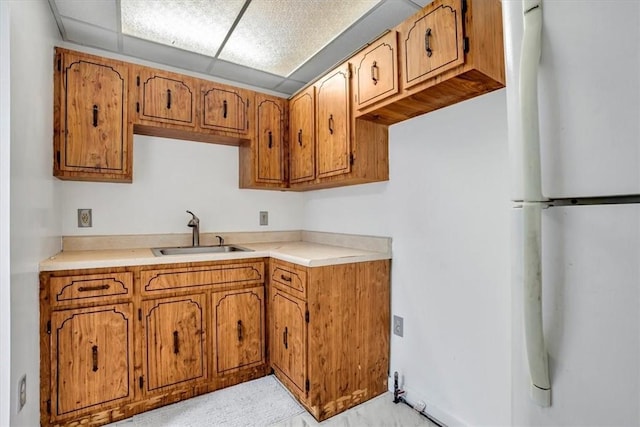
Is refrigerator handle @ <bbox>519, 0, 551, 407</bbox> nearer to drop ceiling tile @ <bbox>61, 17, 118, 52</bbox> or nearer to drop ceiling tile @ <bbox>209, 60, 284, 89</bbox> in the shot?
drop ceiling tile @ <bbox>209, 60, 284, 89</bbox>

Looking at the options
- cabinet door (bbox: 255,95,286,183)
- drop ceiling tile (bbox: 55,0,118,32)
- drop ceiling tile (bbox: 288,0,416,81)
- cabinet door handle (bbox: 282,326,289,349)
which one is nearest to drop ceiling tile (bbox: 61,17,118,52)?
drop ceiling tile (bbox: 55,0,118,32)

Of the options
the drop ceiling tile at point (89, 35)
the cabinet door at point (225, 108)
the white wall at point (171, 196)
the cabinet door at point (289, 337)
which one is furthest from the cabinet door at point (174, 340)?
the drop ceiling tile at point (89, 35)

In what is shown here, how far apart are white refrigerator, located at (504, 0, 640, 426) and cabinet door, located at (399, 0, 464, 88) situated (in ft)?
2.11

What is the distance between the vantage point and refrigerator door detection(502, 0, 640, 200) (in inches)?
23.5

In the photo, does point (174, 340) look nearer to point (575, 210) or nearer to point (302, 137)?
point (302, 137)

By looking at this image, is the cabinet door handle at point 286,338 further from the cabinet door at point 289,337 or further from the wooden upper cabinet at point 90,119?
the wooden upper cabinet at point 90,119

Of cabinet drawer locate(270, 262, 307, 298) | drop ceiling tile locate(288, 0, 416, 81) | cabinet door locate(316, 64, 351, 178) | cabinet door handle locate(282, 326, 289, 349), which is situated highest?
drop ceiling tile locate(288, 0, 416, 81)

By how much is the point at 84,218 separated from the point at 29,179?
0.87 metres

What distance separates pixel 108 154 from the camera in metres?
2.04

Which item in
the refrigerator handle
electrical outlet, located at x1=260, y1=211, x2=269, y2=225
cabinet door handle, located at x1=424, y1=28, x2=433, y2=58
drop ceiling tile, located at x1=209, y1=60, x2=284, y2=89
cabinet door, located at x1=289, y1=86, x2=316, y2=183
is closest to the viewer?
the refrigerator handle

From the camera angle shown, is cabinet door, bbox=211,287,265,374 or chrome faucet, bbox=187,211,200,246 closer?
cabinet door, bbox=211,287,265,374

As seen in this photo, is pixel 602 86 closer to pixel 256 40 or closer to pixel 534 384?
pixel 534 384

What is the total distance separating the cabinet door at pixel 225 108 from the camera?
2355 millimetres

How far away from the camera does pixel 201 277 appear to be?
2049 millimetres
